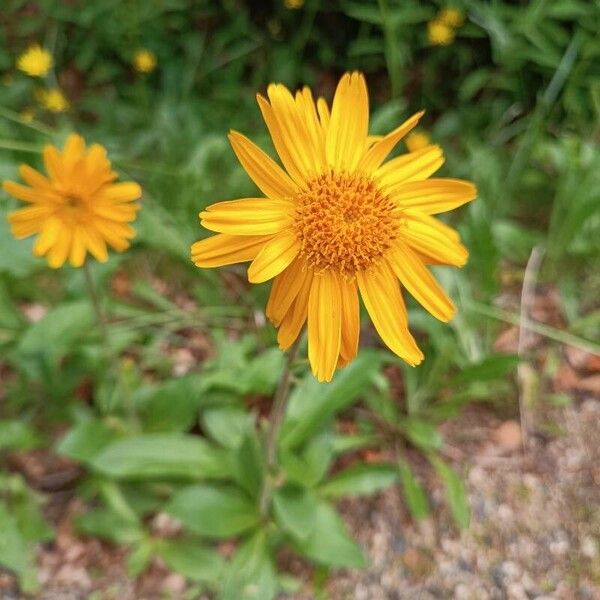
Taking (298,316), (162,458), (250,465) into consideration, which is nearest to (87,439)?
(162,458)

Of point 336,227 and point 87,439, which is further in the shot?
point 87,439

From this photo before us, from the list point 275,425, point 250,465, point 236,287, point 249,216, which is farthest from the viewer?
point 236,287

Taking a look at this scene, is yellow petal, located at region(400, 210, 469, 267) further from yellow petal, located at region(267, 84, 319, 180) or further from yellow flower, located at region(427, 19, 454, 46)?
yellow flower, located at region(427, 19, 454, 46)

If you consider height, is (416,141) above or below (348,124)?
above

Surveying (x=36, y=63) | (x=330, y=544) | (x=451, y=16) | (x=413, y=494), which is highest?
(x=451, y=16)

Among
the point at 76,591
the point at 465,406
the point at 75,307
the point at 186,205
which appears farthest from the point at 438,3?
the point at 76,591

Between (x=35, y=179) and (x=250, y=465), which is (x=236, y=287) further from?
(x=35, y=179)
